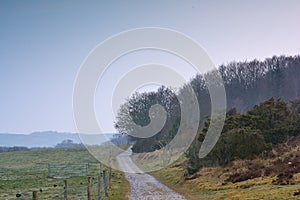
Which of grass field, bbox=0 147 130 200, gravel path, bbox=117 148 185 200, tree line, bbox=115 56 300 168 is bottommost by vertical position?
gravel path, bbox=117 148 185 200

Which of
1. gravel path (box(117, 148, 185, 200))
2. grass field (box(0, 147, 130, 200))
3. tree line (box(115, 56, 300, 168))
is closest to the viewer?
gravel path (box(117, 148, 185, 200))

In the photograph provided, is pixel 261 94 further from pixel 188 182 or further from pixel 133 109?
pixel 188 182

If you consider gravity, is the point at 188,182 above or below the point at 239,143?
below

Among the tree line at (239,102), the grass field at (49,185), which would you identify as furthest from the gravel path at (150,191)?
the tree line at (239,102)

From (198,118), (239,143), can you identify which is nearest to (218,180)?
(239,143)

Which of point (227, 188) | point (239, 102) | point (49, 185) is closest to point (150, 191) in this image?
point (227, 188)

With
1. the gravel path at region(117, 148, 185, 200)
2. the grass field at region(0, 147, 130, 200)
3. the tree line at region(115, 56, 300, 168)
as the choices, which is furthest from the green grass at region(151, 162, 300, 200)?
the grass field at region(0, 147, 130, 200)

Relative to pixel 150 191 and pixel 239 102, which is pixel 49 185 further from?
pixel 239 102

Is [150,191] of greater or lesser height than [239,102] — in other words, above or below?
below

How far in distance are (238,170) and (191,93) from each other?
4529 centimetres

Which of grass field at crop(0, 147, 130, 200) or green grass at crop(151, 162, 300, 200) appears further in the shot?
grass field at crop(0, 147, 130, 200)

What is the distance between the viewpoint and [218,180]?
1166 inches

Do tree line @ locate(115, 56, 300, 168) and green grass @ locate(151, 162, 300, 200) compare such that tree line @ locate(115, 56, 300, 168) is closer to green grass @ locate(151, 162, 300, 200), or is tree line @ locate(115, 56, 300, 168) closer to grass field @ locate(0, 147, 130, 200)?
green grass @ locate(151, 162, 300, 200)

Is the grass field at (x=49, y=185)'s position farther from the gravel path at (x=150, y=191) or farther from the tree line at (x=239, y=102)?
the tree line at (x=239, y=102)
